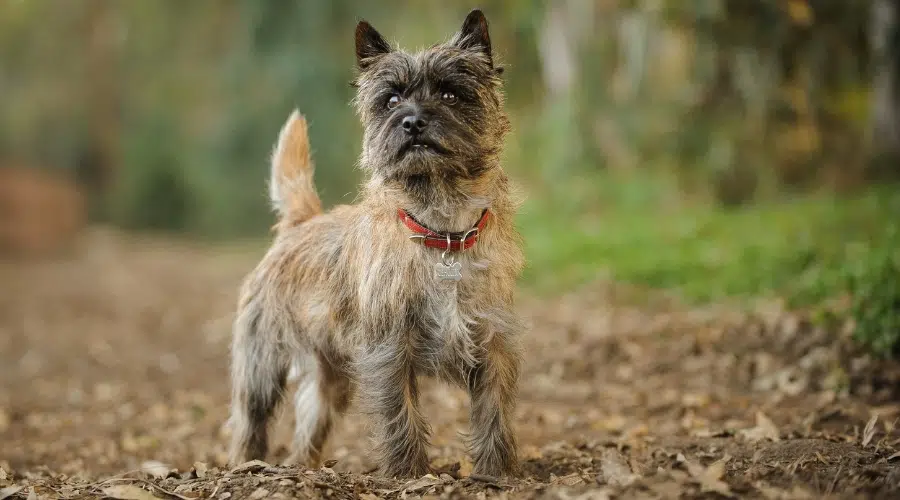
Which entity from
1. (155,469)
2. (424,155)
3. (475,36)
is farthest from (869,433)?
(155,469)

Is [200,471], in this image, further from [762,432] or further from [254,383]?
[762,432]

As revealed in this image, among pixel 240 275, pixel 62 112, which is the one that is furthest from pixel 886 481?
pixel 62 112

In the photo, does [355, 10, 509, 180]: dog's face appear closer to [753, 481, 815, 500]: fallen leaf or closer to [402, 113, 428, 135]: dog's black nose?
[402, 113, 428, 135]: dog's black nose

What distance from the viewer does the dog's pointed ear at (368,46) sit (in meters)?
3.74

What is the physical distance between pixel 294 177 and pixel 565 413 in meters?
2.33

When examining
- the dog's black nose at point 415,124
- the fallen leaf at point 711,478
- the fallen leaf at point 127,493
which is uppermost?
the dog's black nose at point 415,124

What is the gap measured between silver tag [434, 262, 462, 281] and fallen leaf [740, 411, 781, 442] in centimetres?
171

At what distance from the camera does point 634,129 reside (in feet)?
33.7

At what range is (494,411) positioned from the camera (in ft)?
11.7

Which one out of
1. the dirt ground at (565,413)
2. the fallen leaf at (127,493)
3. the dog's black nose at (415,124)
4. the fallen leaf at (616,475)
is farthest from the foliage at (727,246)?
the fallen leaf at (127,493)

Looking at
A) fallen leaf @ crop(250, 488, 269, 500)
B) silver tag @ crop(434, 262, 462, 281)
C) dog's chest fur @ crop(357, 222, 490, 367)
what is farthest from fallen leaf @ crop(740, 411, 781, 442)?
fallen leaf @ crop(250, 488, 269, 500)

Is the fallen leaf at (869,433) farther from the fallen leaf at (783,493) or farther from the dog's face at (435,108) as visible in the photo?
the dog's face at (435,108)

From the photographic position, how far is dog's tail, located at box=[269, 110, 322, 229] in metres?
4.59

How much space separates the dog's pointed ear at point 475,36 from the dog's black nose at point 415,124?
19.4 inches
